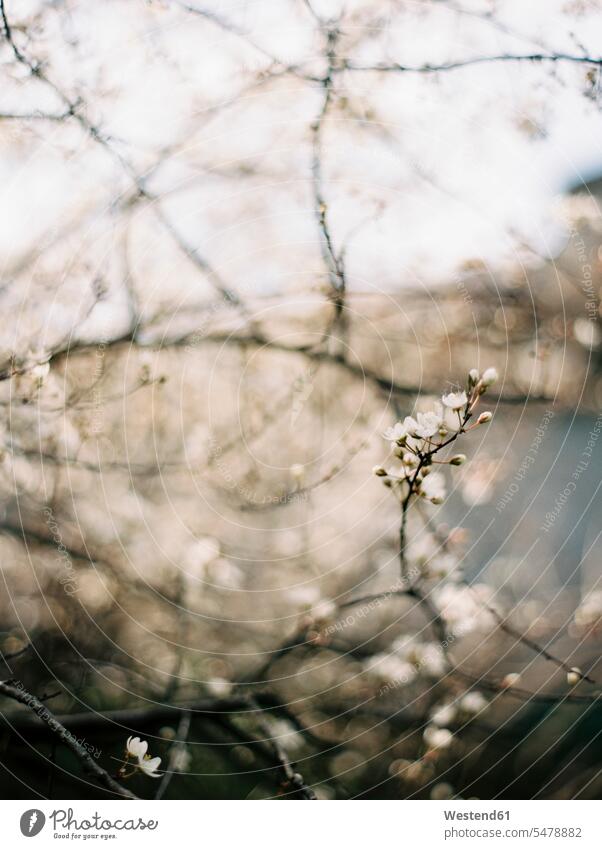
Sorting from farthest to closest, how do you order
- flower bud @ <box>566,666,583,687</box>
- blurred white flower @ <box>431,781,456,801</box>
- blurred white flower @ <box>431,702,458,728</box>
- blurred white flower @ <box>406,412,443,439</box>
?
blurred white flower @ <box>431,702,458,728</box> < blurred white flower @ <box>431,781,456,801</box> < flower bud @ <box>566,666,583,687</box> < blurred white flower @ <box>406,412,443,439</box>

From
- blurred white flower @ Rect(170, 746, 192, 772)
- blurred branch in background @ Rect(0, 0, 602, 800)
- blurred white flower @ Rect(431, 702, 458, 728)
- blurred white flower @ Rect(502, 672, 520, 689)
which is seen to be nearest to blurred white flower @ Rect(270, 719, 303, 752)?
blurred branch in background @ Rect(0, 0, 602, 800)

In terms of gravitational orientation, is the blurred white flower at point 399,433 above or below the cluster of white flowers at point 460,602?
above

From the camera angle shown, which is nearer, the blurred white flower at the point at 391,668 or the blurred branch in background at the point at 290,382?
the blurred branch in background at the point at 290,382

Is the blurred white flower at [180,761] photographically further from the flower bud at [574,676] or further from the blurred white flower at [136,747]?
the flower bud at [574,676]

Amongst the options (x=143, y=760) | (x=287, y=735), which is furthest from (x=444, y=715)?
(x=143, y=760)

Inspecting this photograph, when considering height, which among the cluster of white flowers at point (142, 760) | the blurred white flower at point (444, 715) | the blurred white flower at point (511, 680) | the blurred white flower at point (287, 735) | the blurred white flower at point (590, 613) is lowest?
the cluster of white flowers at point (142, 760)

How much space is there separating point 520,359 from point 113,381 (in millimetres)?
682

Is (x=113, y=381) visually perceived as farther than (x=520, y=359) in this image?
No

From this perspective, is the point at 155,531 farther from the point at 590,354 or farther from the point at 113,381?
the point at 590,354

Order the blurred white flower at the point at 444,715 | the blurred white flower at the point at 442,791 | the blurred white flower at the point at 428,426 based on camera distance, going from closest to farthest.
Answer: the blurred white flower at the point at 428,426 → the blurred white flower at the point at 442,791 → the blurred white flower at the point at 444,715

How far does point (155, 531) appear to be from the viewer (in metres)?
0.91

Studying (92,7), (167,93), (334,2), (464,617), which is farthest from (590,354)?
(92,7)

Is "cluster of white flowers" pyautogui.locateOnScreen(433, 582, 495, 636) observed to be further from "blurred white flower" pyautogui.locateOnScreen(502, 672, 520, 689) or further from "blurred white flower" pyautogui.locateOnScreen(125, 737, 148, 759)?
"blurred white flower" pyautogui.locateOnScreen(125, 737, 148, 759)
